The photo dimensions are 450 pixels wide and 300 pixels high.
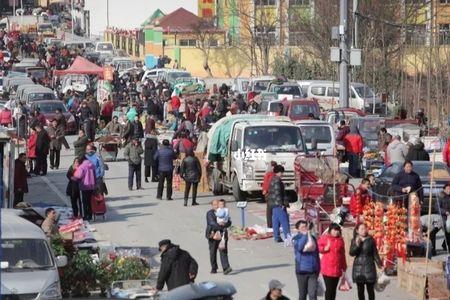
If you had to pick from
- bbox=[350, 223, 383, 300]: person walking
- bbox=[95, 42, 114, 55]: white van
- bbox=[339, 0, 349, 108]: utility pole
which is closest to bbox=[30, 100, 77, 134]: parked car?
bbox=[339, 0, 349, 108]: utility pole

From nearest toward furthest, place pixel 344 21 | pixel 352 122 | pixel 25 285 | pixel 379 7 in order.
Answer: pixel 25 285 < pixel 352 122 < pixel 344 21 < pixel 379 7

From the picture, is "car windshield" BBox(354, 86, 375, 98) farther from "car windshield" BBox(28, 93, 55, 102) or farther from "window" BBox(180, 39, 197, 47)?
"window" BBox(180, 39, 197, 47)

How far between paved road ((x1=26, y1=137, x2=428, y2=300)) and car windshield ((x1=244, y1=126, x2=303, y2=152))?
4.24 ft

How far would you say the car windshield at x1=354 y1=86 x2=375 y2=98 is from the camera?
5525cm

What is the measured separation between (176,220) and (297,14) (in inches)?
1584

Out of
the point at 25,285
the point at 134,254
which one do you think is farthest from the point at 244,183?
the point at 25,285

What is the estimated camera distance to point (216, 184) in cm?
3353

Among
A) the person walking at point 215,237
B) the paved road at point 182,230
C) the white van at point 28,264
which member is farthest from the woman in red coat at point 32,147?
the white van at point 28,264

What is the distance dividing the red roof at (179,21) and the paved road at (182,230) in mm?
50644

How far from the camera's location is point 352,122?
4006 centimetres

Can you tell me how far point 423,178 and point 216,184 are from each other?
6126mm

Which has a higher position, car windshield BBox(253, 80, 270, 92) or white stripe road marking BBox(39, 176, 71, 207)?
car windshield BBox(253, 80, 270, 92)

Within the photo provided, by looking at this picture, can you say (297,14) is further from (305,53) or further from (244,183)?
(244,183)

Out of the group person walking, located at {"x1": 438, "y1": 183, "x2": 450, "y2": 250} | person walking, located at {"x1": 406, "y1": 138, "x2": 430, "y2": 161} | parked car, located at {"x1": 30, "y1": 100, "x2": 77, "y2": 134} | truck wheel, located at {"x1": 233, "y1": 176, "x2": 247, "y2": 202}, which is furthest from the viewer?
parked car, located at {"x1": 30, "y1": 100, "x2": 77, "y2": 134}
